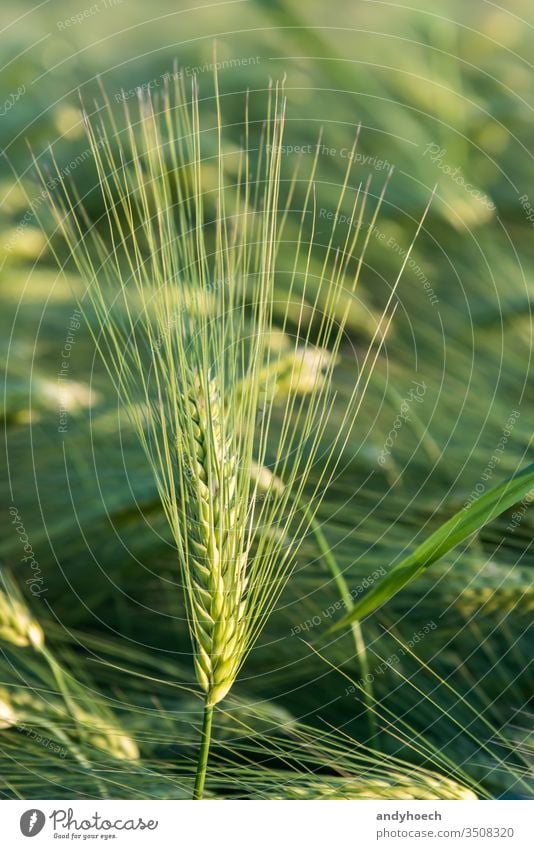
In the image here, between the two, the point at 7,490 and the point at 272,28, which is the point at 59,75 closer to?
the point at 272,28

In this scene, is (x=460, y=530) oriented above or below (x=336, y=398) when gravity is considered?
below

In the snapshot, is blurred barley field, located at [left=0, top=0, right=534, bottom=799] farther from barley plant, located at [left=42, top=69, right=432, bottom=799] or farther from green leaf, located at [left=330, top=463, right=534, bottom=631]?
green leaf, located at [left=330, top=463, right=534, bottom=631]
